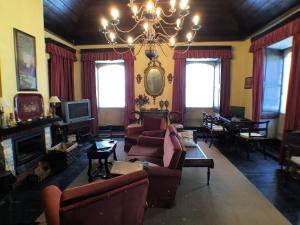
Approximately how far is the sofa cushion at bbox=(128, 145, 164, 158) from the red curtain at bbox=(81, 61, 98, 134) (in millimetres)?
3063

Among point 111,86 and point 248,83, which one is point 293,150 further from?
point 111,86

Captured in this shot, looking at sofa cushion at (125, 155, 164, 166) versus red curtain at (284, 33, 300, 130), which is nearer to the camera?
sofa cushion at (125, 155, 164, 166)

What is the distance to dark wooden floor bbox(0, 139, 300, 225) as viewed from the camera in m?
2.38

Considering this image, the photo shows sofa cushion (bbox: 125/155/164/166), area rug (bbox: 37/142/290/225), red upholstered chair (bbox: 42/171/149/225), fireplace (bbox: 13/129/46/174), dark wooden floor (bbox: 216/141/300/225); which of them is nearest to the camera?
red upholstered chair (bbox: 42/171/149/225)

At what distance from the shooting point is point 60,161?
12.2ft

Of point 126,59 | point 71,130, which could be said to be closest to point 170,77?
point 126,59

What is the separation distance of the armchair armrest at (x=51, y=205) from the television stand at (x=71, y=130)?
3.05 meters

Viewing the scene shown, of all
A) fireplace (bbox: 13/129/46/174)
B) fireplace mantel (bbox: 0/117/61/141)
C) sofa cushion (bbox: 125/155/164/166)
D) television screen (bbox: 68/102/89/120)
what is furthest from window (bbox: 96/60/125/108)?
sofa cushion (bbox: 125/155/164/166)

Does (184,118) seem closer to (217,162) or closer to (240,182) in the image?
(217,162)

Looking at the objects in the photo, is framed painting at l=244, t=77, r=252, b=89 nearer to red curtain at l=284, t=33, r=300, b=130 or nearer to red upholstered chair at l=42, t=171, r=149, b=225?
red curtain at l=284, t=33, r=300, b=130

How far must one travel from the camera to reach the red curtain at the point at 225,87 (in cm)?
593

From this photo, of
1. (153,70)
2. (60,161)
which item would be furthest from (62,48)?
(60,161)

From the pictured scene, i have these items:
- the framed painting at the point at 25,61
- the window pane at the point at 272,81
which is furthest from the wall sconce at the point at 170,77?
the framed painting at the point at 25,61

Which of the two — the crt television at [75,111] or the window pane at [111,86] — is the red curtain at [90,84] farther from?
the crt television at [75,111]
